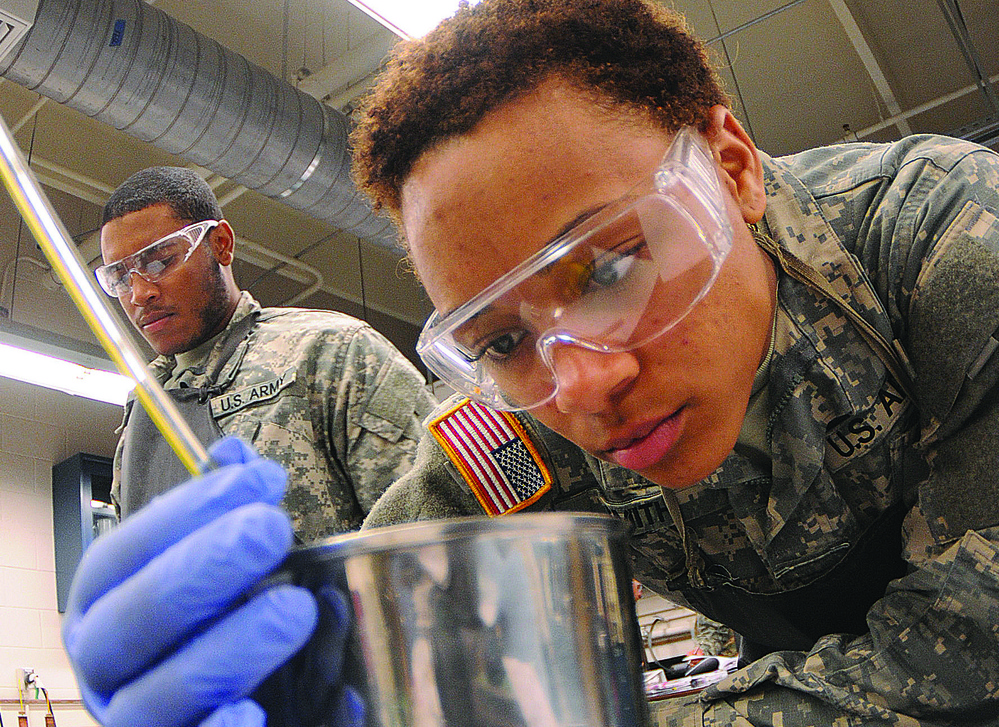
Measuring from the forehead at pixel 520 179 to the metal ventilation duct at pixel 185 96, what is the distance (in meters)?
2.51

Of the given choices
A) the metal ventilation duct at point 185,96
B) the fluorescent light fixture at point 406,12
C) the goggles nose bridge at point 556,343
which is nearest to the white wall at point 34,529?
the metal ventilation duct at point 185,96

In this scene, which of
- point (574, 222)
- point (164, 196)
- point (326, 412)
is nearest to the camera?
point (574, 222)

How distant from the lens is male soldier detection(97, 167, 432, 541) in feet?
5.78

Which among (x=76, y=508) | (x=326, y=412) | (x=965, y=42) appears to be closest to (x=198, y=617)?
(x=326, y=412)

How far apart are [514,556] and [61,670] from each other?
5.91 metres

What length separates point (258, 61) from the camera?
184 inches

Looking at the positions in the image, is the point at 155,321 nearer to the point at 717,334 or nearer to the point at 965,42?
the point at 717,334

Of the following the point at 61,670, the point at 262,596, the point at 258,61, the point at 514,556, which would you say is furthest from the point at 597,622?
the point at 61,670

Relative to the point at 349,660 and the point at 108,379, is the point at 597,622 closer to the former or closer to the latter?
the point at 349,660

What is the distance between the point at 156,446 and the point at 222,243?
543 millimetres

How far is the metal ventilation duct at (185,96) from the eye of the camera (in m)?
2.99

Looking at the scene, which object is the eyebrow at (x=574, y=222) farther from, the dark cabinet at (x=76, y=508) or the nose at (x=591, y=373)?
the dark cabinet at (x=76, y=508)

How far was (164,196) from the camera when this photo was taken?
2.16 metres

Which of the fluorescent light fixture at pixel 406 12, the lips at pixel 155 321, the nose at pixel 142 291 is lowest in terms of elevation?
the lips at pixel 155 321
